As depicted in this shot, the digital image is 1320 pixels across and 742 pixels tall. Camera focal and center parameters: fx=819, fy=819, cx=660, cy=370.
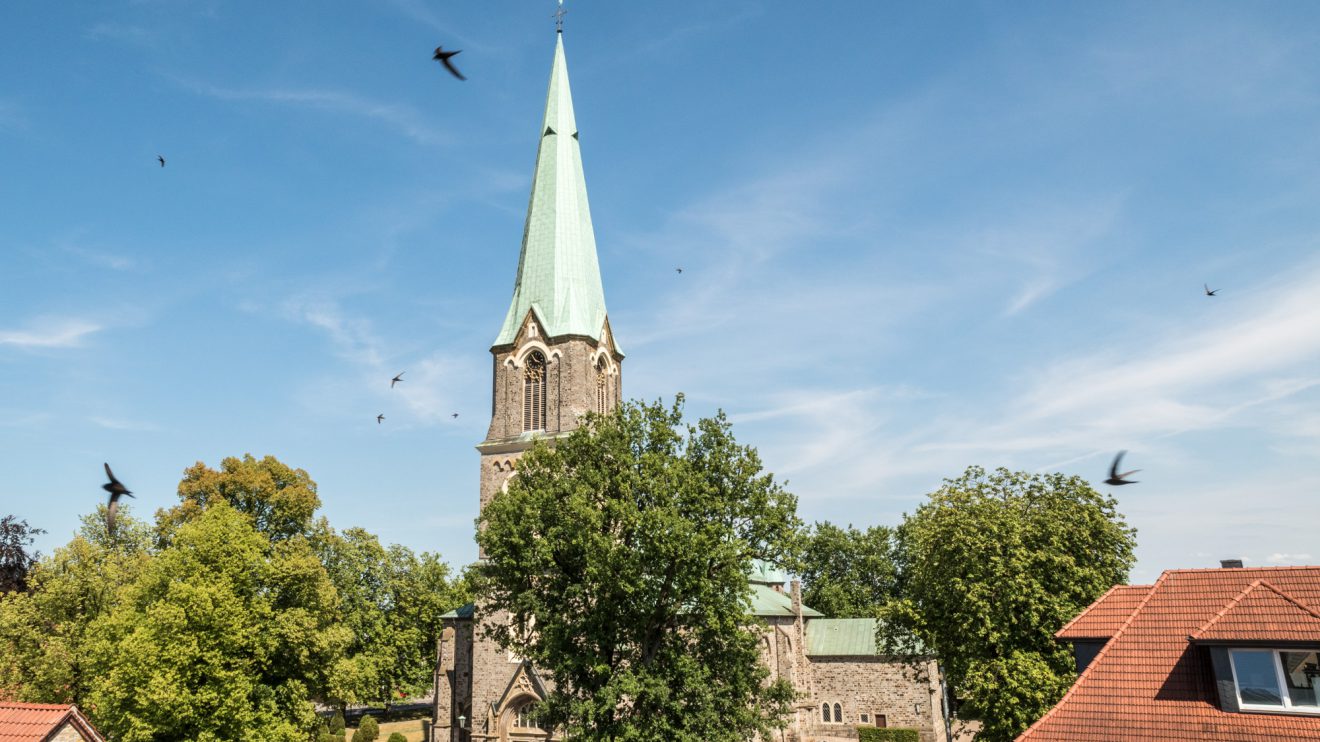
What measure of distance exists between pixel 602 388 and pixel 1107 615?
27.0 m

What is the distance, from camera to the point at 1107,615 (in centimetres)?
1848

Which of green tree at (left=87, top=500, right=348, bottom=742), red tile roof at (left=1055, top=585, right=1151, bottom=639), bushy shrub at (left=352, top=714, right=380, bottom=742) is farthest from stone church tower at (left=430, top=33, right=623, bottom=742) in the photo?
red tile roof at (left=1055, top=585, right=1151, bottom=639)

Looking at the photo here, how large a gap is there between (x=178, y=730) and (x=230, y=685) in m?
1.92

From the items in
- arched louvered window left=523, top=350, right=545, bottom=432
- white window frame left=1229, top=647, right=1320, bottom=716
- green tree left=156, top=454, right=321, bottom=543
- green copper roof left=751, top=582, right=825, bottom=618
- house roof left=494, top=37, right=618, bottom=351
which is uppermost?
house roof left=494, top=37, right=618, bottom=351

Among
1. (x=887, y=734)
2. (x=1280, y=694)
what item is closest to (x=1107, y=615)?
(x=1280, y=694)

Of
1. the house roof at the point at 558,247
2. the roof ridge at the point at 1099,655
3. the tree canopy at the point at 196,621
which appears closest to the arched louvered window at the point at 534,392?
the house roof at the point at 558,247

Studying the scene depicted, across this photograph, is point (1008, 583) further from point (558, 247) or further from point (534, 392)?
point (558, 247)

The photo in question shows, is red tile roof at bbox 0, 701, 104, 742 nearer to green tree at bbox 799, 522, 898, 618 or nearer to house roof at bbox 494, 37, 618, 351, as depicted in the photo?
house roof at bbox 494, 37, 618, 351

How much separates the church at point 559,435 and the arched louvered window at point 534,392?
5 centimetres

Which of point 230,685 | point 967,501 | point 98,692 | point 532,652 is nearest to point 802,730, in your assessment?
point 967,501

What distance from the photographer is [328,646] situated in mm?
30453

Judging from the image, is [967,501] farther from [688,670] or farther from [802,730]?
Result: [802,730]

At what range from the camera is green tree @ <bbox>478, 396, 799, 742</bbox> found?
22094 mm

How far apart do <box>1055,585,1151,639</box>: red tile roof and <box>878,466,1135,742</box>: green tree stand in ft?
15.9
